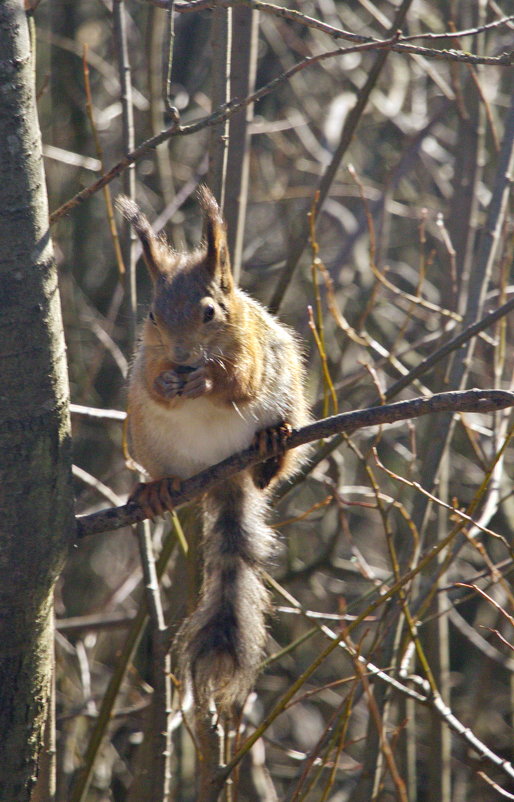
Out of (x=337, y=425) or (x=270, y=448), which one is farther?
(x=270, y=448)

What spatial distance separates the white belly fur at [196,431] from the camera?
2408 millimetres

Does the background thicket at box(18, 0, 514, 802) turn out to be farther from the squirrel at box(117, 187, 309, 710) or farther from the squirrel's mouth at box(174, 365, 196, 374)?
the squirrel's mouth at box(174, 365, 196, 374)

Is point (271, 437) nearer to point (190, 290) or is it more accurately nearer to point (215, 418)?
point (215, 418)

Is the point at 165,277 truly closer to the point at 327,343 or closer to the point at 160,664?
the point at 160,664

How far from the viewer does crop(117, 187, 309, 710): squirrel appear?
2.19 metres

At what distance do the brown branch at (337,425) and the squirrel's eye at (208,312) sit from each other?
15.1 inches

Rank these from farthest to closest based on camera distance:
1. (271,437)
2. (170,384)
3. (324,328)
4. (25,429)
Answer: (324,328), (271,437), (170,384), (25,429)

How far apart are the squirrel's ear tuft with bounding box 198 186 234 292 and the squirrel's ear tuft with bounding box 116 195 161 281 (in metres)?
0.16

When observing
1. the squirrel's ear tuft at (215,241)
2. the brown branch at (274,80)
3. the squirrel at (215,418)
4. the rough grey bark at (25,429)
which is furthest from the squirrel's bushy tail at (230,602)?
the brown branch at (274,80)

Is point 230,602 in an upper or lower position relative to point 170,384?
lower

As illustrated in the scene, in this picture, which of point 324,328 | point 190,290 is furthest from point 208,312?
point 324,328

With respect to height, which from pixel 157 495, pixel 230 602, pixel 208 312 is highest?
pixel 208 312

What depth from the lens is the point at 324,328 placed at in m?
4.08

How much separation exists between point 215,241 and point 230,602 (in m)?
0.93
